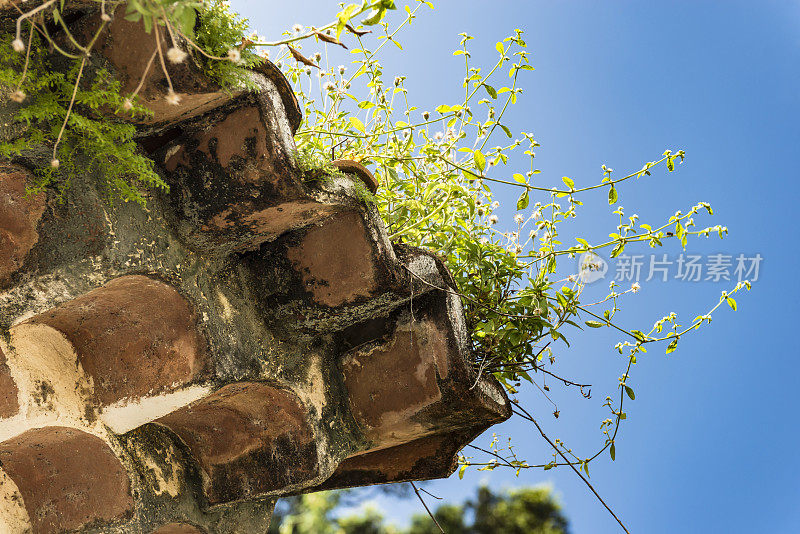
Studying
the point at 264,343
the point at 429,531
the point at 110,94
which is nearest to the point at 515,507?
the point at 429,531

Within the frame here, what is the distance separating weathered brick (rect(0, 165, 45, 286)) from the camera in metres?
1.12

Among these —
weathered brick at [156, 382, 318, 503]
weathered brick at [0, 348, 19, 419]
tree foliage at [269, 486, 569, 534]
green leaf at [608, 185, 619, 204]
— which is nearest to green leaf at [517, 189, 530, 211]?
green leaf at [608, 185, 619, 204]

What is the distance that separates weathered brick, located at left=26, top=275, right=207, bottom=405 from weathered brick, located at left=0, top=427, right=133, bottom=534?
134mm

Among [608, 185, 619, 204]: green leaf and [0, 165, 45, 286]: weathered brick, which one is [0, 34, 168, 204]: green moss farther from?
[608, 185, 619, 204]: green leaf

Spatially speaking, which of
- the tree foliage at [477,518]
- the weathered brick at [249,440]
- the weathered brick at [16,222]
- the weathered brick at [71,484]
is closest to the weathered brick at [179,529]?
the weathered brick at [249,440]

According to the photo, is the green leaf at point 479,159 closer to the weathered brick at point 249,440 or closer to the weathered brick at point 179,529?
the weathered brick at point 249,440

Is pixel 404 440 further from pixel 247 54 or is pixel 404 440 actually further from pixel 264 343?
pixel 247 54

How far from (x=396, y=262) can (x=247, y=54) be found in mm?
527

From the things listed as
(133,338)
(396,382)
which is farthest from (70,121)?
(396,382)

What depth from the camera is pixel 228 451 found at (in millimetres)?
1678

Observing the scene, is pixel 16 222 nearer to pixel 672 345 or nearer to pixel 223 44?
pixel 223 44

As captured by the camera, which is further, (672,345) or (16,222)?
(672,345)

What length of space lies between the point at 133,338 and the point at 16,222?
0.39m

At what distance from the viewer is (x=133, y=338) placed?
143cm
